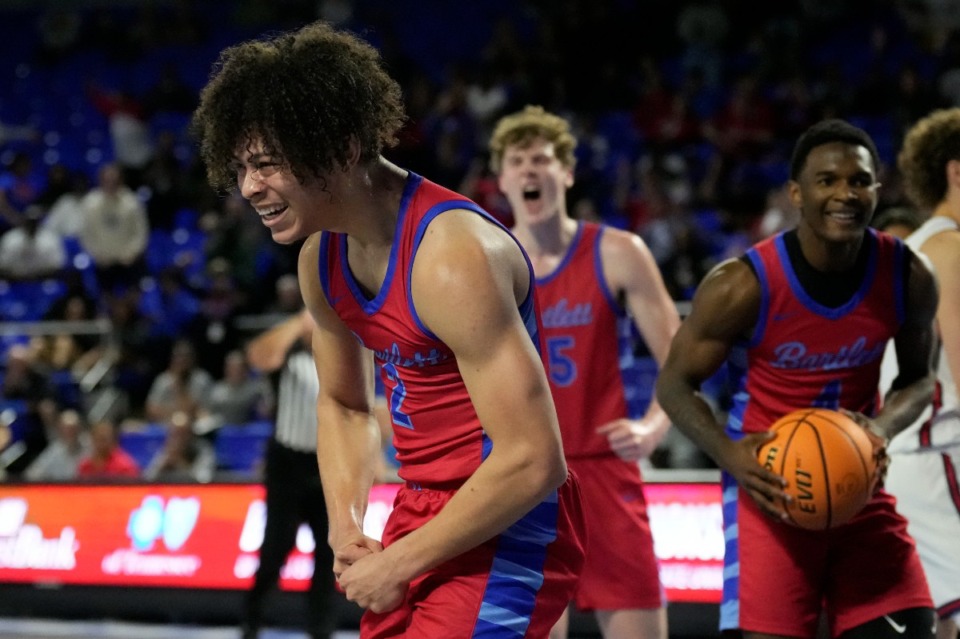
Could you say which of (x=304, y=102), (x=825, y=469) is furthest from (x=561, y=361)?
(x=304, y=102)

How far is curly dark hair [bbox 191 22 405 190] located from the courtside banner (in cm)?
475

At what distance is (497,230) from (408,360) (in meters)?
0.34

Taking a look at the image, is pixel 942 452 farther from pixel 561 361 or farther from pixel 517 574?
pixel 517 574

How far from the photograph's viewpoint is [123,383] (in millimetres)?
11242

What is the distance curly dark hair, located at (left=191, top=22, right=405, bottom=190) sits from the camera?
7.96ft

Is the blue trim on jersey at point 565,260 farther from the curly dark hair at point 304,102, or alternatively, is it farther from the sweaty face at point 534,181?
the curly dark hair at point 304,102

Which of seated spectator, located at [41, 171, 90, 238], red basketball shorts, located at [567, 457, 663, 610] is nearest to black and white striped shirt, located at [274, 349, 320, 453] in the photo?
red basketball shorts, located at [567, 457, 663, 610]

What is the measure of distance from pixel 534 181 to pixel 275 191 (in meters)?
2.52

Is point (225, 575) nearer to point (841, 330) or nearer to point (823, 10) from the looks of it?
point (841, 330)

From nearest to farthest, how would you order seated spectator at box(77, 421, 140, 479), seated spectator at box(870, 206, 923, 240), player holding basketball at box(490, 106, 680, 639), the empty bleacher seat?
1. player holding basketball at box(490, 106, 680, 639)
2. seated spectator at box(870, 206, 923, 240)
3. seated spectator at box(77, 421, 140, 479)
4. the empty bleacher seat

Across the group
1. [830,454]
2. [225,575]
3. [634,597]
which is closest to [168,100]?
[225,575]

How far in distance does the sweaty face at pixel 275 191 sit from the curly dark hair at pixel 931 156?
267 centimetres

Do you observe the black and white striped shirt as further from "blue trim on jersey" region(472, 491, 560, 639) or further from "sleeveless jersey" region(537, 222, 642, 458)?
"blue trim on jersey" region(472, 491, 560, 639)

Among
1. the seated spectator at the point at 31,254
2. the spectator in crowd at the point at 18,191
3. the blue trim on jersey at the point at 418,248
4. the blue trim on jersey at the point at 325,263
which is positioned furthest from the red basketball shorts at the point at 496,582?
the spectator in crowd at the point at 18,191
